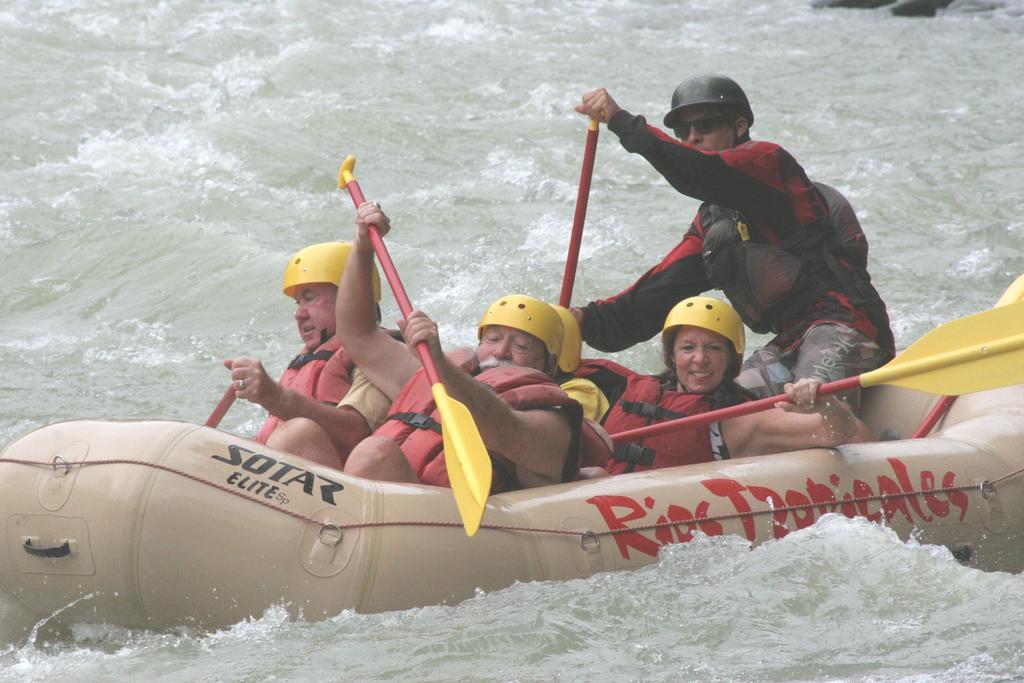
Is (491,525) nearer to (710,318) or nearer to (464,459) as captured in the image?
(464,459)

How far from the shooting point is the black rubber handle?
390 centimetres

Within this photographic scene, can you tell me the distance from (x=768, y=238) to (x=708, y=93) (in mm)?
542

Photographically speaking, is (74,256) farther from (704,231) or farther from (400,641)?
(400,641)

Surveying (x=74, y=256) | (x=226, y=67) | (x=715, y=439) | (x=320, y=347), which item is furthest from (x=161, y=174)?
(x=715, y=439)

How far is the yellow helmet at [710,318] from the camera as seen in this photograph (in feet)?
15.9

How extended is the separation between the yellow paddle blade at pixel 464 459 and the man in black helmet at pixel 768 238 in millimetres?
1344

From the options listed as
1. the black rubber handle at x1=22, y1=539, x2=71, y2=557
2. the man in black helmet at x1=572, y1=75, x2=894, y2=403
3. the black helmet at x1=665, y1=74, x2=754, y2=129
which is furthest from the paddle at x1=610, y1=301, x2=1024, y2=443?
the black rubber handle at x1=22, y1=539, x2=71, y2=557

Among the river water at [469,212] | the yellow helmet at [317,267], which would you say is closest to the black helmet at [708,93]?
the yellow helmet at [317,267]

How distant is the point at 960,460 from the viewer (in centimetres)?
467

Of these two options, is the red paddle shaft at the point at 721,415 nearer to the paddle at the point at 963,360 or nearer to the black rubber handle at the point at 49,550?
the paddle at the point at 963,360

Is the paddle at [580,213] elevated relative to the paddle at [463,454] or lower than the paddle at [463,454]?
elevated

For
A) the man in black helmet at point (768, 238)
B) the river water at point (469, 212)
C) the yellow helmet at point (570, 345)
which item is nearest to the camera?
the river water at point (469, 212)

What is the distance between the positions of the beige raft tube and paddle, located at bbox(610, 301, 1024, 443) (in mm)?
655

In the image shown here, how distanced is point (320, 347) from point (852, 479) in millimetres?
1856
